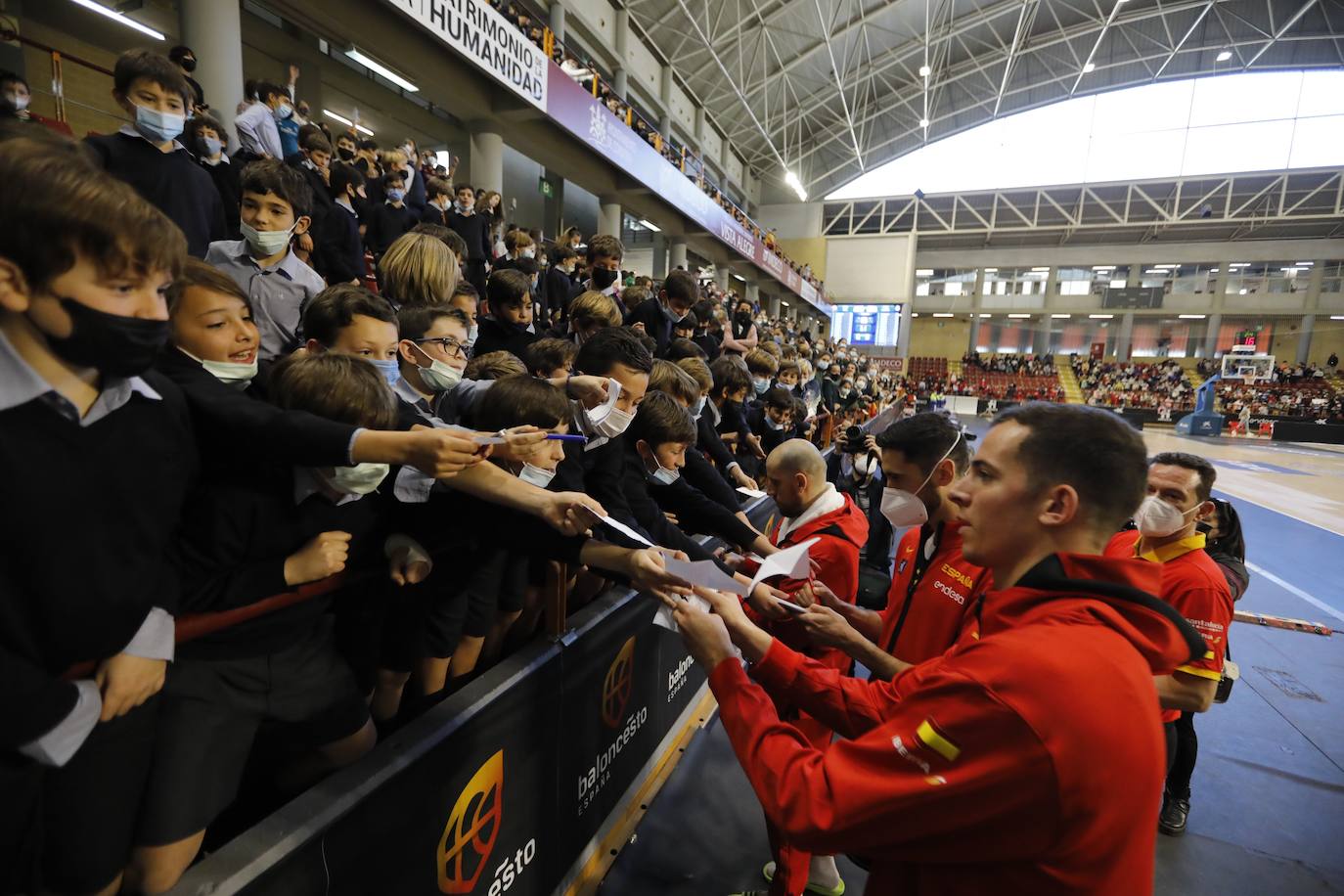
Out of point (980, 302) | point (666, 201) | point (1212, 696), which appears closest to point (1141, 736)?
point (1212, 696)

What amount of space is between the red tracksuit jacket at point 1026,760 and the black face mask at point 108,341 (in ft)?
4.26

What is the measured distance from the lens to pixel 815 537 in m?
2.41

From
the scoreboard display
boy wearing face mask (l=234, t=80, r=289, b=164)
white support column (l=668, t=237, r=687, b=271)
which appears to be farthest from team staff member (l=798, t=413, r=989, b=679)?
the scoreboard display

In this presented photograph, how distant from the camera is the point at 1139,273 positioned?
108 ft

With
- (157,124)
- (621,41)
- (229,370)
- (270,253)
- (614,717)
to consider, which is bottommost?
(614,717)

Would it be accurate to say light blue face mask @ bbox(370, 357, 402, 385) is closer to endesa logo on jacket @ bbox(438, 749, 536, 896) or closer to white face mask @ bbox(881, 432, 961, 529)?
endesa logo on jacket @ bbox(438, 749, 536, 896)

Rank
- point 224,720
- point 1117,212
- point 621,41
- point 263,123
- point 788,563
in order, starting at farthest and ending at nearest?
point 1117,212 → point 621,41 → point 263,123 → point 788,563 → point 224,720

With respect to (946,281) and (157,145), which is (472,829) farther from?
(946,281)

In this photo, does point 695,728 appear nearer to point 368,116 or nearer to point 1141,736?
point 1141,736

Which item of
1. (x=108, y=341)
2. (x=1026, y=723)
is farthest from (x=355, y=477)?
(x=1026, y=723)

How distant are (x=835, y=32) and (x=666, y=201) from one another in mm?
13844

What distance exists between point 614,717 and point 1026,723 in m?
1.83

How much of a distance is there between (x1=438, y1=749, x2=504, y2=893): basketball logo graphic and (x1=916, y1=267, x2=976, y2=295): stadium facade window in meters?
39.9

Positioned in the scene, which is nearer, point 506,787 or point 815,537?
point 506,787
